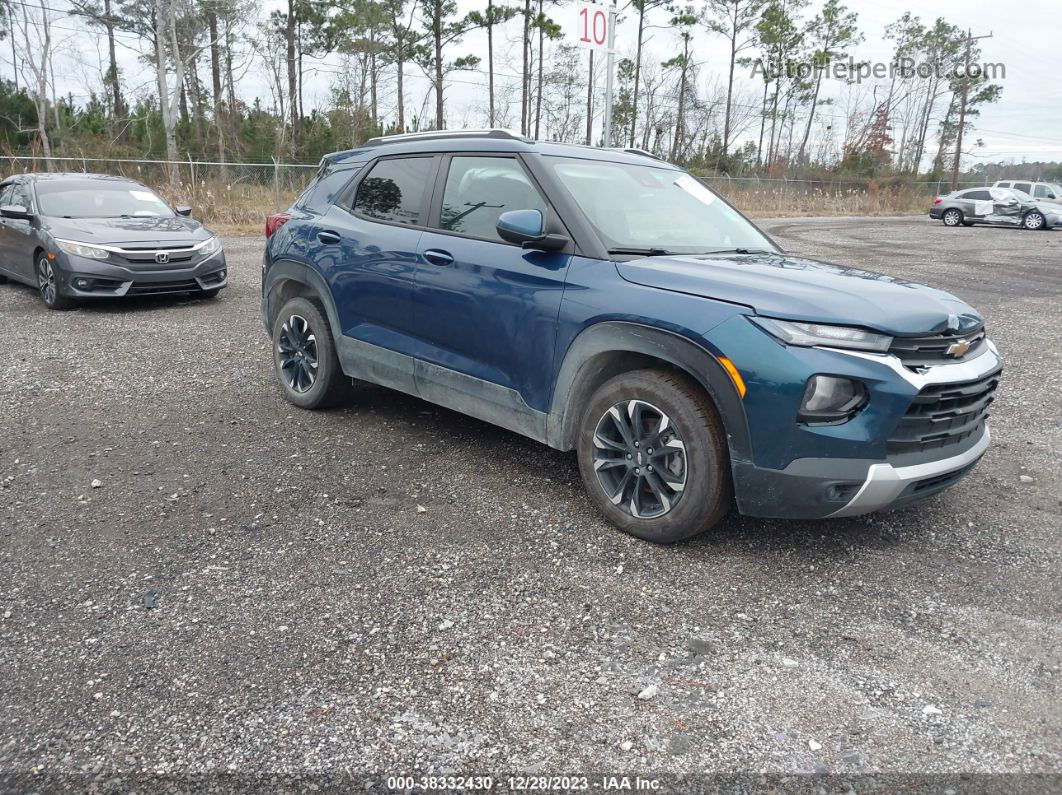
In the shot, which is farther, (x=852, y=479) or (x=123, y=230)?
(x=123, y=230)

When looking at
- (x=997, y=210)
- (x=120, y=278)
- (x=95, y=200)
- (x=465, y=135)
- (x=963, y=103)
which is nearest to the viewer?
(x=465, y=135)

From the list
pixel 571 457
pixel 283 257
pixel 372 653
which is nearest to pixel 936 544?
pixel 571 457

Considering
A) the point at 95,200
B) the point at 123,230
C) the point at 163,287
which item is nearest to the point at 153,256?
the point at 163,287

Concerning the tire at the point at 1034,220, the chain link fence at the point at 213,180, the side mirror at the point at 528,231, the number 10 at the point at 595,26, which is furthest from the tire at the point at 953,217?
the side mirror at the point at 528,231

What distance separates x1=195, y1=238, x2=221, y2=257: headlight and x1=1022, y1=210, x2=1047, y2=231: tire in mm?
28405

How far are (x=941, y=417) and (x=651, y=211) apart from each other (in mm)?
1790

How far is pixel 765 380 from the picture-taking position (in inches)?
120

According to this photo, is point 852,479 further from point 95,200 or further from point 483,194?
point 95,200

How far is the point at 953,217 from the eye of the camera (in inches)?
1164

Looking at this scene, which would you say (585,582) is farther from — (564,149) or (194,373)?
(194,373)

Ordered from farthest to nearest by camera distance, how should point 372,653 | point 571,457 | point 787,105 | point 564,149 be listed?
point 787,105, point 571,457, point 564,149, point 372,653

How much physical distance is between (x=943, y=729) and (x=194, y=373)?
5.90m

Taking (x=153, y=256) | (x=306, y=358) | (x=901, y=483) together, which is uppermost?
(x=153, y=256)

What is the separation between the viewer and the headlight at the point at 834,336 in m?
3.06
